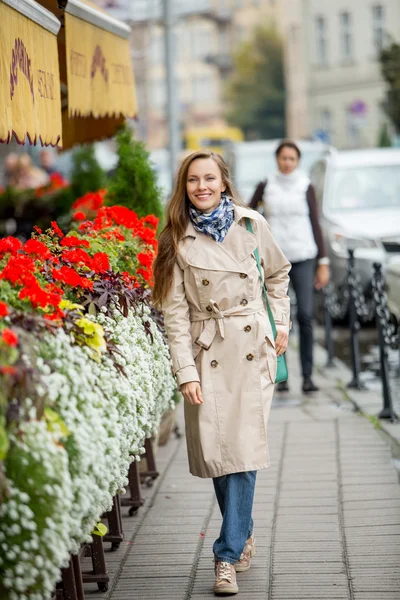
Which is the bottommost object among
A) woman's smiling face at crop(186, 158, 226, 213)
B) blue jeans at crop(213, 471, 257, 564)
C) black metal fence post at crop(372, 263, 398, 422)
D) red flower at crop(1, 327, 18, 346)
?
blue jeans at crop(213, 471, 257, 564)

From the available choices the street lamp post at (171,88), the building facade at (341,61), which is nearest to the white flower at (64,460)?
the street lamp post at (171,88)

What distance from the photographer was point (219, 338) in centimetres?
491

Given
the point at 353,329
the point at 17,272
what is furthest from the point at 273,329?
the point at 353,329

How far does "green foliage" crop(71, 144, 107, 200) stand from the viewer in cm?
1420

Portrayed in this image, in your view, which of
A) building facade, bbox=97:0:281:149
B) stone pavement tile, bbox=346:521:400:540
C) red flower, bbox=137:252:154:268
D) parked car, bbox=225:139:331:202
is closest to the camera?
stone pavement tile, bbox=346:521:400:540

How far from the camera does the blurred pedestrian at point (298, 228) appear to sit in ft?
30.9

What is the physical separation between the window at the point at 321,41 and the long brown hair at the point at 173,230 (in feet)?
170

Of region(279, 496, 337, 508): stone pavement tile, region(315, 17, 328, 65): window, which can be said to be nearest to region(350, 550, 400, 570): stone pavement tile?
region(279, 496, 337, 508): stone pavement tile

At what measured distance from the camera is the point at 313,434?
8047 mm

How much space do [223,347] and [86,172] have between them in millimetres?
9782

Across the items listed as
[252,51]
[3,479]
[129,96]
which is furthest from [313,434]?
[252,51]

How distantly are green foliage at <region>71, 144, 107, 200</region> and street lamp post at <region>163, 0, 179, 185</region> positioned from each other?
2.45 m

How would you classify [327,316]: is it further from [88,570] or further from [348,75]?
[348,75]

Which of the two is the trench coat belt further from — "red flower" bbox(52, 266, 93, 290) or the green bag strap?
"red flower" bbox(52, 266, 93, 290)
